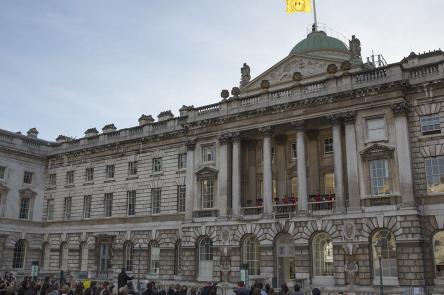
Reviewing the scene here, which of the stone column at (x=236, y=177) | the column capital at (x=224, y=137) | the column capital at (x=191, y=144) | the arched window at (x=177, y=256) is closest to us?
the stone column at (x=236, y=177)

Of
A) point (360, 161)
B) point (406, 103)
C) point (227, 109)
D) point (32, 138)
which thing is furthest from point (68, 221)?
point (406, 103)

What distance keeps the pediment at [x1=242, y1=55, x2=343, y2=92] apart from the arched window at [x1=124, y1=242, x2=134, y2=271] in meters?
18.4

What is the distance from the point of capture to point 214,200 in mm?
38188

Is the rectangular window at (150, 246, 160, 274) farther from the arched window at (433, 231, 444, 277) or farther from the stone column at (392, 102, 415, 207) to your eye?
the arched window at (433, 231, 444, 277)

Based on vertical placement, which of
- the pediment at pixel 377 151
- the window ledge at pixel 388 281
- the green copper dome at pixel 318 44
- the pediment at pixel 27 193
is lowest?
the window ledge at pixel 388 281

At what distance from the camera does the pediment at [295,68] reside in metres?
41.8

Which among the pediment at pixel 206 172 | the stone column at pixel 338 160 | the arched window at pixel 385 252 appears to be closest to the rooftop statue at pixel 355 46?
the stone column at pixel 338 160

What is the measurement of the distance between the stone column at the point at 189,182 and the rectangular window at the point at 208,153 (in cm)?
96

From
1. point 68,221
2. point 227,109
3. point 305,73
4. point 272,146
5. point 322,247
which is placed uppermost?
point 305,73

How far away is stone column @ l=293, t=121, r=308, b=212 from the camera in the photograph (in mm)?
33562

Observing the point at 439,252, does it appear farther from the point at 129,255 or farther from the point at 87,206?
the point at 87,206

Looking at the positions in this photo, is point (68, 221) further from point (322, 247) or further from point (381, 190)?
point (381, 190)

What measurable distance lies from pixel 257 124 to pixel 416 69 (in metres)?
11.8

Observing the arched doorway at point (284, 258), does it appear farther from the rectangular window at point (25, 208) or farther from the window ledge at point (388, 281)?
the rectangular window at point (25, 208)
